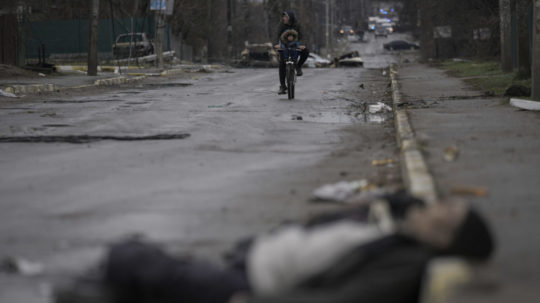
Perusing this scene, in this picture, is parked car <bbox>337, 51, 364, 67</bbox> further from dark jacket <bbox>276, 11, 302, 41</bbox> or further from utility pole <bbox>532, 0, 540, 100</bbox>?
utility pole <bbox>532, 0, 540, 100</bbox>

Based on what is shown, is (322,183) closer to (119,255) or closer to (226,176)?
(226,176)

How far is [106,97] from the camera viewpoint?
1998cm

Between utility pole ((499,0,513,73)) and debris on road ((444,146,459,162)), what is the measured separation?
62.1ft

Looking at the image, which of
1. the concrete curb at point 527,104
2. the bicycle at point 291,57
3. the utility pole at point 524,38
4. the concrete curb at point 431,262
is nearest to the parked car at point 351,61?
the utility pole at point 524,38

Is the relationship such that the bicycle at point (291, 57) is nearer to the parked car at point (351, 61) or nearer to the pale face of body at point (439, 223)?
the pale face of body at point (439, 223)

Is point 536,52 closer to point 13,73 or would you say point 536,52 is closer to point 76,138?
point 76,138

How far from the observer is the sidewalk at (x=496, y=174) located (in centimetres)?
399

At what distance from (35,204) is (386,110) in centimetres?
998

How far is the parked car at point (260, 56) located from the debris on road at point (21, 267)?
146 feet

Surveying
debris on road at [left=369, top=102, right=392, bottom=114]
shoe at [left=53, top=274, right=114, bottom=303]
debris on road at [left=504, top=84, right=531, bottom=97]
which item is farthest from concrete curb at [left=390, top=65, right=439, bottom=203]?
debris on road at [left=504, top=84, right=531, bottom=97]

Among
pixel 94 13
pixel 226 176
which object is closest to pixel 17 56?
pixel 94 13

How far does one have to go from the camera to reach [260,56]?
50.3 m

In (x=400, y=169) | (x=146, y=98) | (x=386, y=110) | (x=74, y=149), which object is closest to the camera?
(x=400, y=169)

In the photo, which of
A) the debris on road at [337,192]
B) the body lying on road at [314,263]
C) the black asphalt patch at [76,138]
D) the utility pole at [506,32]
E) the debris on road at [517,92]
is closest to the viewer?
the body lying on road at [314,263]
